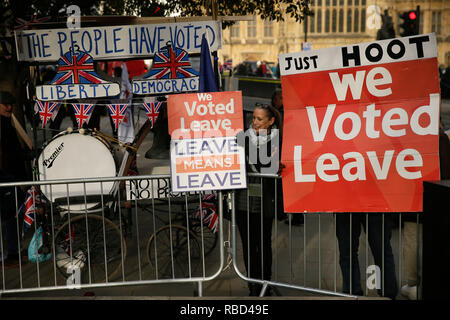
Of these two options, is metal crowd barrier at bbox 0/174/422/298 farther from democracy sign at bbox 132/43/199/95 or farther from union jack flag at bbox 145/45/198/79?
union jack flag at bbox 145/45/198/79

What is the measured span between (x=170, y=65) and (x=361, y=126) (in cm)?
310

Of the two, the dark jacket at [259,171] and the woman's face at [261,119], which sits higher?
the woman's face at [261,119]

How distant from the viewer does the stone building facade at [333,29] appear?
182 ft

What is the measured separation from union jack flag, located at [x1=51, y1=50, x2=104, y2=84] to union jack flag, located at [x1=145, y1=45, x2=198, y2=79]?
0.78 m

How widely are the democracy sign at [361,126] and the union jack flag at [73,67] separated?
2.89 metres

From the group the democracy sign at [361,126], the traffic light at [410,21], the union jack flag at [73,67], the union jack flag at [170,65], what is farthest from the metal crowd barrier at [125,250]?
the traffic light at [410,21]

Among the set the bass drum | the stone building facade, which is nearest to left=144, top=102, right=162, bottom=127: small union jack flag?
the bass drum

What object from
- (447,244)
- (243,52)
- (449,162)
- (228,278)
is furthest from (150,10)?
(243,52)

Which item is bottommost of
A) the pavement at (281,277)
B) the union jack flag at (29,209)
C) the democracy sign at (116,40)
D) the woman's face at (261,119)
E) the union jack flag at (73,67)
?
the pavement at (281,277)

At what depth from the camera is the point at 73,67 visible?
6.30 meters

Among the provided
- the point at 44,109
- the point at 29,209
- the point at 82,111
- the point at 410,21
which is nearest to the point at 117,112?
the point at 82,111

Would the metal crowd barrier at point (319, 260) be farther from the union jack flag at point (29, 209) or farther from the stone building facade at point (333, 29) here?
the stone building facade at point (333, 29)

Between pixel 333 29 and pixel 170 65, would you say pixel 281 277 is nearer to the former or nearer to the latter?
pixel 170 65
